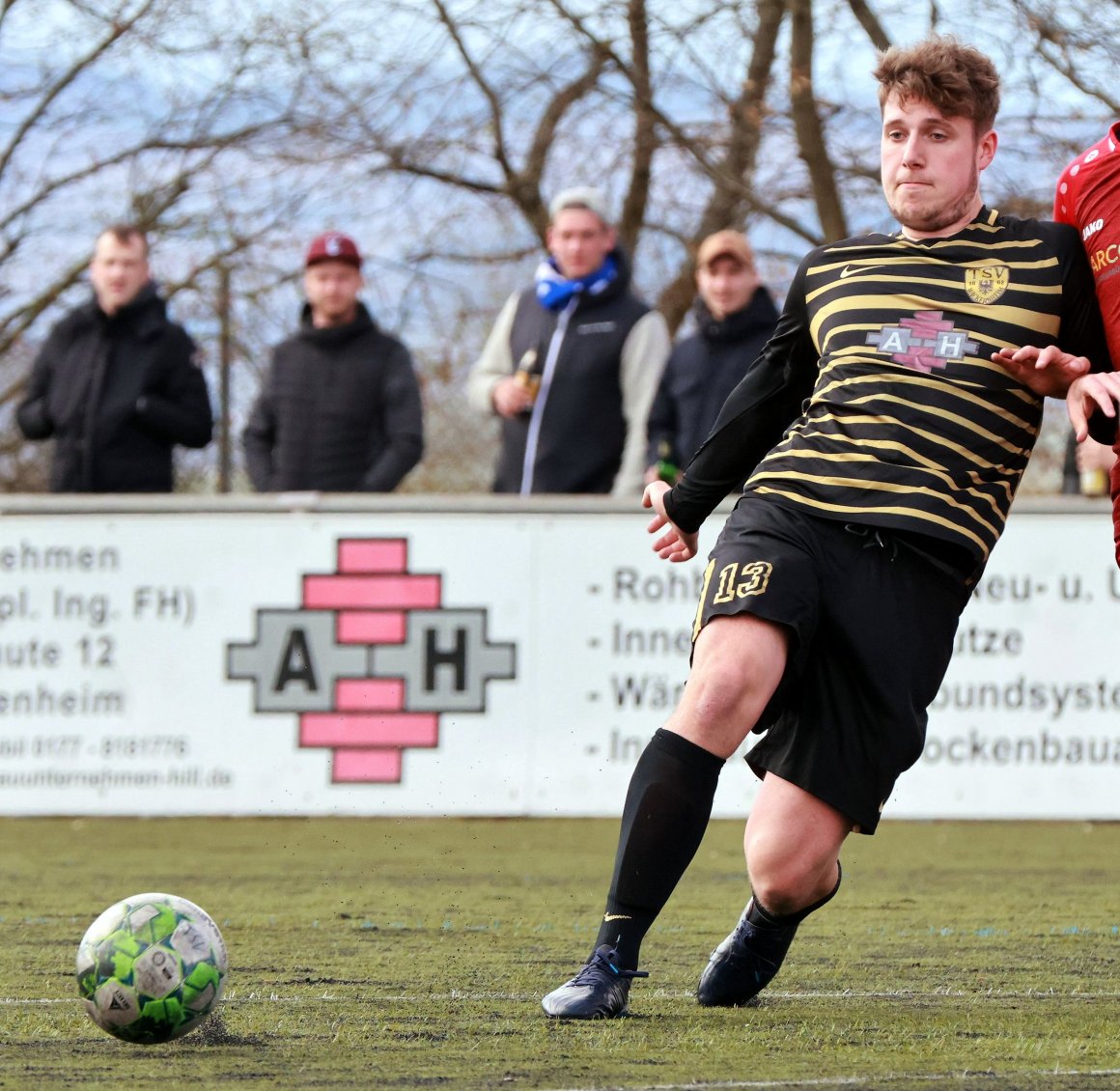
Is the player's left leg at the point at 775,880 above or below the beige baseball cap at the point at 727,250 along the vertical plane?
below

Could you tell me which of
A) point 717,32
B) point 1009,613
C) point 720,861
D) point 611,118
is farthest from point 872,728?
point 611,118

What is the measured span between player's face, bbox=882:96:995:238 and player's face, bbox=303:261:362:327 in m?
5.81

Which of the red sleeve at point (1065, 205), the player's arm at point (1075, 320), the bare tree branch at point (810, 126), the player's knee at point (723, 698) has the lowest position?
the player's knee at point (723, 698)

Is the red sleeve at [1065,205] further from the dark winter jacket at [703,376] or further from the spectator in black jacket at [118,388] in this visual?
the spectator in black jacket at [118,388]

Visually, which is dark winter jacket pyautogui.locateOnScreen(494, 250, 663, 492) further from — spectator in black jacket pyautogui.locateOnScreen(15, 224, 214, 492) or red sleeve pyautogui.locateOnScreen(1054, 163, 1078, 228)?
red sleeve pyautogui.locateOnScreen(1054, 163, 1078, 228)

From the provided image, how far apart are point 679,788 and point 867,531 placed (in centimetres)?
70

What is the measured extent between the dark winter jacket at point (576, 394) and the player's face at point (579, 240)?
13cm

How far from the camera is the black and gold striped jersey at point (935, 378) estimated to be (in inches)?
174

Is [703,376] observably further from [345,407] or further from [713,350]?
[345,407]

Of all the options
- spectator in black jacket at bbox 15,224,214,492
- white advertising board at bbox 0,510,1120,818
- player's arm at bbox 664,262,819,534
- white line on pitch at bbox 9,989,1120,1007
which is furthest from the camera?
spectator in black jacket at bbox 15,224,214,492

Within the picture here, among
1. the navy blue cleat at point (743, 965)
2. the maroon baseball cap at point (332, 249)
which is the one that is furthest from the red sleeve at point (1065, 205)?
the maroon baseball cap at point (332, 249)

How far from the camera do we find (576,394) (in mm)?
9742

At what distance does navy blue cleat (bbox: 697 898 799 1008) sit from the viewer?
15.1ft

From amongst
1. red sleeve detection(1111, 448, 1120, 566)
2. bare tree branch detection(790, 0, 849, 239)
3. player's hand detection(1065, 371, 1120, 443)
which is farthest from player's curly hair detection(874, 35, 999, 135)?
bare tree branch detection(790, 0, 849, 239)
